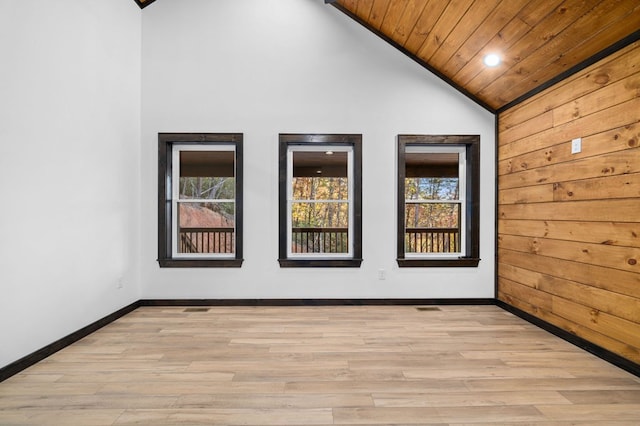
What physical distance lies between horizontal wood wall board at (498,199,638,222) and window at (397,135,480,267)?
20.4 inches

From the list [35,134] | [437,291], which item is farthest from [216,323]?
[437,291]

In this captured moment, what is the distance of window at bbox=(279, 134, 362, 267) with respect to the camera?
151 inches

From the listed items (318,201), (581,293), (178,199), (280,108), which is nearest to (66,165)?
(178,199)

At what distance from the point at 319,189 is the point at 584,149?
2.58 meters

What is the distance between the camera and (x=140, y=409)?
1814mm

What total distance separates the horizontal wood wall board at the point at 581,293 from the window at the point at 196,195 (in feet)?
10.1

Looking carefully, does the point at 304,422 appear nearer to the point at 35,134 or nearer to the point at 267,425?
the point at 267,425

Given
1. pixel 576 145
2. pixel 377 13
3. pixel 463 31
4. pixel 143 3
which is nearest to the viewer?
pixel 576 145

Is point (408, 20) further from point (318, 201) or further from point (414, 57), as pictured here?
point (318, 201)

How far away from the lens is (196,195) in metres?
4.03

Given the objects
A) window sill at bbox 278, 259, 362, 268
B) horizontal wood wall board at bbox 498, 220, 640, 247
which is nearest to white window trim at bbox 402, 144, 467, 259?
horizontal wood wall board at bbox 498, 220, 640, 247

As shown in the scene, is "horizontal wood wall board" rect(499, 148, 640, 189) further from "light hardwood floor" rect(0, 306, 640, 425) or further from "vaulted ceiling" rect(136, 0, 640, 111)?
"light hardwood floor" rect(0, 306, 640, 425)

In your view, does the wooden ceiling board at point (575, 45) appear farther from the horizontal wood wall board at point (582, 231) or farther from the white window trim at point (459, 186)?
the horizontal wood wall board at point (582, 231)

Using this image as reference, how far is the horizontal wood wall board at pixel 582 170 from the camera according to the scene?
7.58ft
